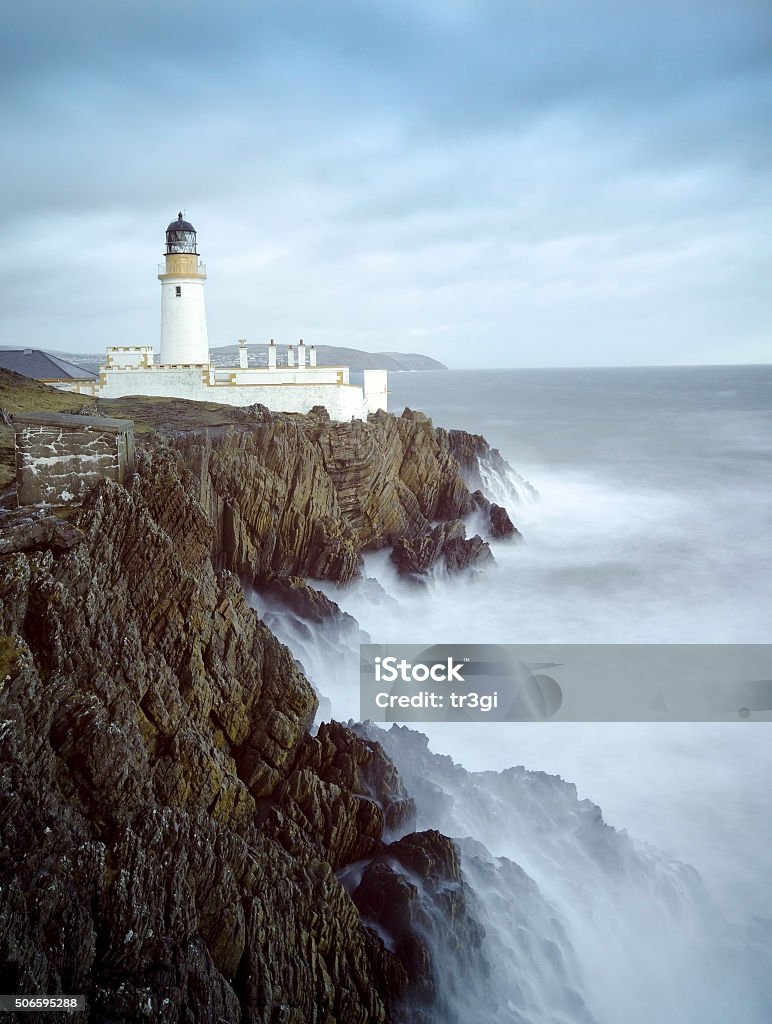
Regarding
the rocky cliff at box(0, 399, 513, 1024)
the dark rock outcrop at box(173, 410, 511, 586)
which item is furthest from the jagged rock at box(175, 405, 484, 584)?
the rocky cliff at box(0, 399, 513, 1024)

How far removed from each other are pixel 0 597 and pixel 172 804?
4.94ft

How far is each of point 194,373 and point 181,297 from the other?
102 inches

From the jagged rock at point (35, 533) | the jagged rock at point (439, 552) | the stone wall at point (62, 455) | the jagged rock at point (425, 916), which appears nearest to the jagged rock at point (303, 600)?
the jagged rock at point (439, 552)

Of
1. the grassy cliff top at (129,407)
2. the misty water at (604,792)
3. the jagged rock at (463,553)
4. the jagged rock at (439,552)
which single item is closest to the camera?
the misty water at (604,792)

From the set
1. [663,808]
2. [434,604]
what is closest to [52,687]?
[663,808]

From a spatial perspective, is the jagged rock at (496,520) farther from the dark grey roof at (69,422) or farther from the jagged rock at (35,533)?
the jagged rock at (35,533)

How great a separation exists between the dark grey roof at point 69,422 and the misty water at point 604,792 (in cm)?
330

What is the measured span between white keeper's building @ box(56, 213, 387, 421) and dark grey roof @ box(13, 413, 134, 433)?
31.1 ft

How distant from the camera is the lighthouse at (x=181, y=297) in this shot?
18.0m

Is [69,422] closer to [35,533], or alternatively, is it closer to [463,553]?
[35,533]

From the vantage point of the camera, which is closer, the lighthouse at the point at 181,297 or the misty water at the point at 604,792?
the misty water at the point at 604,792

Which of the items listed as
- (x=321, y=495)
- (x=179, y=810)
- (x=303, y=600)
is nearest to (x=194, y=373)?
(x=321, y=495)

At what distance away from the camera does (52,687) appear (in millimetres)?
4594

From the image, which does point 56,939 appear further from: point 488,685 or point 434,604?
point 434,604
